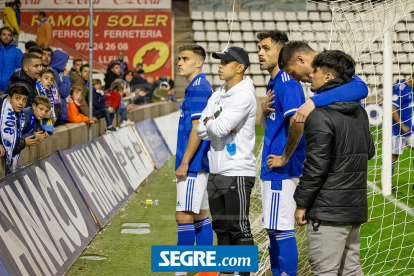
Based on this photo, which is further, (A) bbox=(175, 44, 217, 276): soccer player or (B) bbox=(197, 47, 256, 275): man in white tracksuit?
(A) bbox=(175, 44, 217, 276): soccer player

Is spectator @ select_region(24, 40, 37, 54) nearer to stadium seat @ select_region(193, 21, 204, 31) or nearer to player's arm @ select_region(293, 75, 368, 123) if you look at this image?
stadium seat @ select_region(193, 21, 204, 31)

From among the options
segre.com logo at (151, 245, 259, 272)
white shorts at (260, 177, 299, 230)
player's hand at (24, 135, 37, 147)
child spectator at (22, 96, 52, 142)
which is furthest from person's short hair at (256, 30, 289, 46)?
child spectator at (22, 96, 52, 142)

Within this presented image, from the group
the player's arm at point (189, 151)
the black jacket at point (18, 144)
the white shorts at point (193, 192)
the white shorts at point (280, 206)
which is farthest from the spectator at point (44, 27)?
the white shorts at point (280, 206)

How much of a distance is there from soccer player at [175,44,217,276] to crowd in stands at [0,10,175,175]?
25 cm

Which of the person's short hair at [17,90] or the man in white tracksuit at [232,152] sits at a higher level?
the person's short hair at [17,90]

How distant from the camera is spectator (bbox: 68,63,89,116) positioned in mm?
5264

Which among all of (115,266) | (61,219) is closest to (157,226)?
(115,266)

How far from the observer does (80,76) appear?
18.3ft

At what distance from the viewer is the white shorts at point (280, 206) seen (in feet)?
8.90

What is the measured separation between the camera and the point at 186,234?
3059 millimetres

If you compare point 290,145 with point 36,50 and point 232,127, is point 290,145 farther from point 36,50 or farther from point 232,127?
point 36,50

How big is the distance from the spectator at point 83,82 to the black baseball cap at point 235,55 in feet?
8.48

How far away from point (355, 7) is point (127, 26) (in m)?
1.84

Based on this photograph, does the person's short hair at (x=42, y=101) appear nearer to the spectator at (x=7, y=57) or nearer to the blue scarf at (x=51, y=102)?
the blue scarf at (x=51, y=102)
